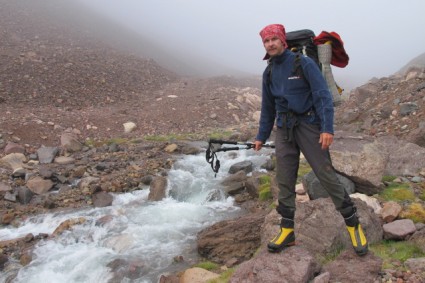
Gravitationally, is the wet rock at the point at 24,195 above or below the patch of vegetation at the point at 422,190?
below

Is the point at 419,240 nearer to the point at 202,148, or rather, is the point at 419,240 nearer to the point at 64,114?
the point at 202,148

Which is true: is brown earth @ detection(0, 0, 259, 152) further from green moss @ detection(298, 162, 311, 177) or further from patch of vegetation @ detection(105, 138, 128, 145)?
green moss @ detection(298, 162, 311, 177)

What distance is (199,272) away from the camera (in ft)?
27.1

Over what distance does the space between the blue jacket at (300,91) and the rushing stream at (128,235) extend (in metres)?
5.69

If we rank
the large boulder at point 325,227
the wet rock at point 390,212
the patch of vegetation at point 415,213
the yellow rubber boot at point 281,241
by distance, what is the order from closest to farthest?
1. the yellow rubber boot at point 281,241
2. the large boulder at point 325,227
3. the patch of vegetation at point 415,213
4. the wet rock at point 390,212

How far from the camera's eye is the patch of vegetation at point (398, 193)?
9.18 metres

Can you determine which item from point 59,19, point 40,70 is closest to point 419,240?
point 40,70

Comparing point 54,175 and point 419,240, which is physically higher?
point 419,240

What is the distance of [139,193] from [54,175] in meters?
3.75

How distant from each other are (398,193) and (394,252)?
11.6 ft

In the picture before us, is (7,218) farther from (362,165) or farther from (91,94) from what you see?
(91,94)

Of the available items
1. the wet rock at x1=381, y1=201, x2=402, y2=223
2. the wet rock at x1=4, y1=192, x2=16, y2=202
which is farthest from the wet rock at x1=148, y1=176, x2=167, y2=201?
the wet rock at x1=381, y1=201, x2=402, y2=223

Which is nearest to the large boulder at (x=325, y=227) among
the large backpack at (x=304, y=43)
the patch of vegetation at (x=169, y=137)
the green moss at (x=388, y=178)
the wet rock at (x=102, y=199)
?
the large backpack at (x=304, y=43)

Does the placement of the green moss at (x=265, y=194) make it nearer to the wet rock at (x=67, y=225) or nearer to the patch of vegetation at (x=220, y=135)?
the wet rock at (x=67, y=225)
